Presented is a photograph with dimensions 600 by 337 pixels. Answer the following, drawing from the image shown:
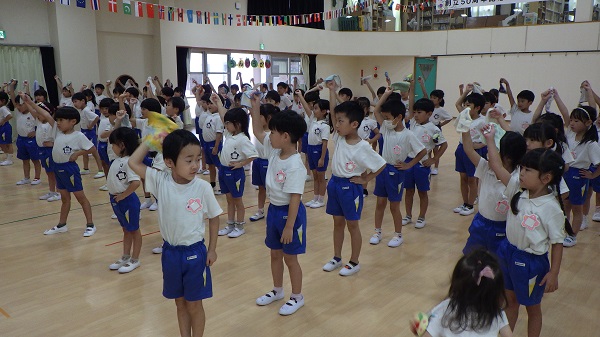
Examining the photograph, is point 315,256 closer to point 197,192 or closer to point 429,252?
point 429,252

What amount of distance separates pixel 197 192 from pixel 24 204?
415 cm

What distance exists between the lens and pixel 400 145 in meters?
3.97

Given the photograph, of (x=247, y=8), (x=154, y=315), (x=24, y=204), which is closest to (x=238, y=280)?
(x=154, y=315)

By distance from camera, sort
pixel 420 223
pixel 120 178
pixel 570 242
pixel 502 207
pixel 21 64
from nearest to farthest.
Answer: pixel 502 207 < pixel 120 178 < pixel 570 242 < pixel 420 223 < pixel 21 64

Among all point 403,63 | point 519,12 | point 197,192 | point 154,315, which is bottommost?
point 154,315

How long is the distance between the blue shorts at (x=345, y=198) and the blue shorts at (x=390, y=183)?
25.8 inches

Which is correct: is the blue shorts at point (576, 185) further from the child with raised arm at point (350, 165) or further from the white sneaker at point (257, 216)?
the white sneaker at point (257, 216)

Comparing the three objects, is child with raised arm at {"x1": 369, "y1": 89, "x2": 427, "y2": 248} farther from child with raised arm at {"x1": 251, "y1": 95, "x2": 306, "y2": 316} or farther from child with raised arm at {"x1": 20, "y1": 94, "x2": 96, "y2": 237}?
child with raised arm at {"x1": 20, "y1": 94, "x2": 96, "y2": 237}

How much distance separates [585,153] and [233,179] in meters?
3.13

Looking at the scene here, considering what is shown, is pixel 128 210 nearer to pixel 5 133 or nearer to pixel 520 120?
pixel 520 120

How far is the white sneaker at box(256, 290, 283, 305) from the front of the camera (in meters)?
2.96

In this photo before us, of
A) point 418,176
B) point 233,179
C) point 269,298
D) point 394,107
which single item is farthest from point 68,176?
point 418,176

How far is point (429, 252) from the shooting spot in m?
3.92

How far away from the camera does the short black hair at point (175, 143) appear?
6.66 ft
